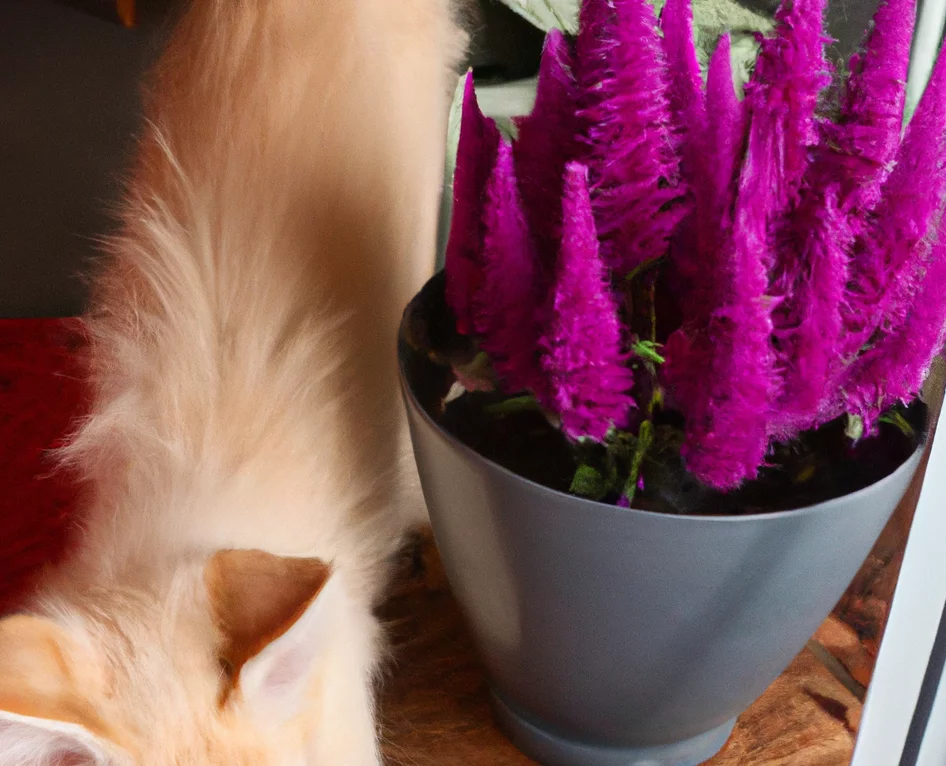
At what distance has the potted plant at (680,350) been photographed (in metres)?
0.26

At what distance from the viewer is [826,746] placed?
0.42 meters

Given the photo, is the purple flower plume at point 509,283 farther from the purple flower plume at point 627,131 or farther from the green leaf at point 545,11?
the green leaf at point 545,11

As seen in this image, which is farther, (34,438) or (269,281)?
(34,438)

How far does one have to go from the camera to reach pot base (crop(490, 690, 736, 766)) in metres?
0.39

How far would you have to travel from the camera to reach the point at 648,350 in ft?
0.91

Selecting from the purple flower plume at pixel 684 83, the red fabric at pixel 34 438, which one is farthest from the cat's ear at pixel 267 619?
the red fabric at pixel 34 438

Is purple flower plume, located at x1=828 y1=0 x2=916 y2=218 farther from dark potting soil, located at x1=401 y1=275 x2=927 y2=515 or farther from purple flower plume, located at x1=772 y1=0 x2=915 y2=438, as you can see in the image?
dark potting soil, located at x1=401 y1=275 x2=927 y2=515

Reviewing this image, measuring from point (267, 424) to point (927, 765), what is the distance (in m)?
0.34

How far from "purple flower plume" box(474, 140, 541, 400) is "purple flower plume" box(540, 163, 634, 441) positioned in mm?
19

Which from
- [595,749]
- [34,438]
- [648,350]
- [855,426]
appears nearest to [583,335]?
[648,350]

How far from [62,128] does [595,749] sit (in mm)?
751

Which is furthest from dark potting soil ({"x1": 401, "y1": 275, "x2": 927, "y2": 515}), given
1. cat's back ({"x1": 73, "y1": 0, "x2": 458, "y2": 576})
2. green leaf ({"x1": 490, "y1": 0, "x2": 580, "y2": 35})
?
green leaf ({"x1": 490, "y1": 0, "x2": 580, "y2": 35})

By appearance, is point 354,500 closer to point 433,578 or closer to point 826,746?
point 433,578

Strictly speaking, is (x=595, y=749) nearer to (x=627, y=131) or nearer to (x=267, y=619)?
(x=267, y=619)
